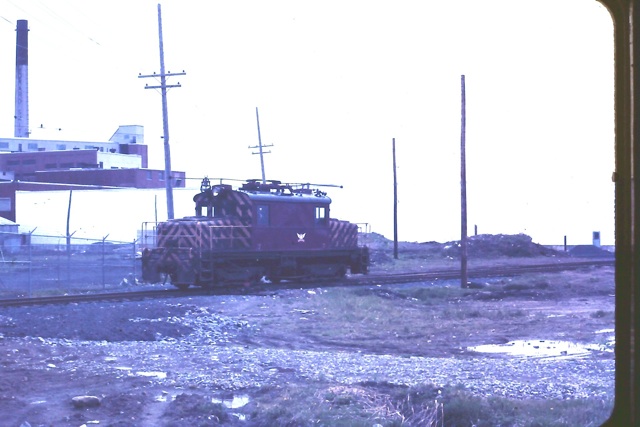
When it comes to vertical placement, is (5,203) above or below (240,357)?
above

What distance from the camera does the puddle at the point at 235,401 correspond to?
396 inches

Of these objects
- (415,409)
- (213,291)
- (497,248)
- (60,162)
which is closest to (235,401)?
(415,409)

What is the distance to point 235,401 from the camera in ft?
33.8

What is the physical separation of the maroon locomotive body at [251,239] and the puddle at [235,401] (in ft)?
57.1

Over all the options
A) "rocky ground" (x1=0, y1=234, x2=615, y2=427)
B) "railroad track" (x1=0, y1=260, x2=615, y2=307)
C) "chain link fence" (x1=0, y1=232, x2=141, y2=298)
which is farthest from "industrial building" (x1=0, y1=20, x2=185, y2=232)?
"rocky ground" (x1=0, y1=234, x2=615, y2=427)

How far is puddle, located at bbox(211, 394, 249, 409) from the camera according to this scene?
1005cm

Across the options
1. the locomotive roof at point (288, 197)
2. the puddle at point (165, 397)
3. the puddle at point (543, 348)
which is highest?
the locomotive roof at point (288, 197)

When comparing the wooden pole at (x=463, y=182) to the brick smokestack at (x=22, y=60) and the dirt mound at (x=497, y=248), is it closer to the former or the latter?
the dirt mound at (x=497, y=248)

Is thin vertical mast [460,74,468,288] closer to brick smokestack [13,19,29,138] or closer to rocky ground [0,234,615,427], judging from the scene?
rocky ground [0,234,615,427]

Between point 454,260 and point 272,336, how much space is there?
1519 inches

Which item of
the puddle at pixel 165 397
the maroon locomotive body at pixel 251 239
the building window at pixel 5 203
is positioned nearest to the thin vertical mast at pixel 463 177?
the maroon locomotive body at pixel 251 239

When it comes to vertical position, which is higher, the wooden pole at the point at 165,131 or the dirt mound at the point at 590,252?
the wooden pole at the point at 165,131

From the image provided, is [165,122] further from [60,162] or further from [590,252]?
[60,162]

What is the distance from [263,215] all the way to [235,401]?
2001 centimetres
